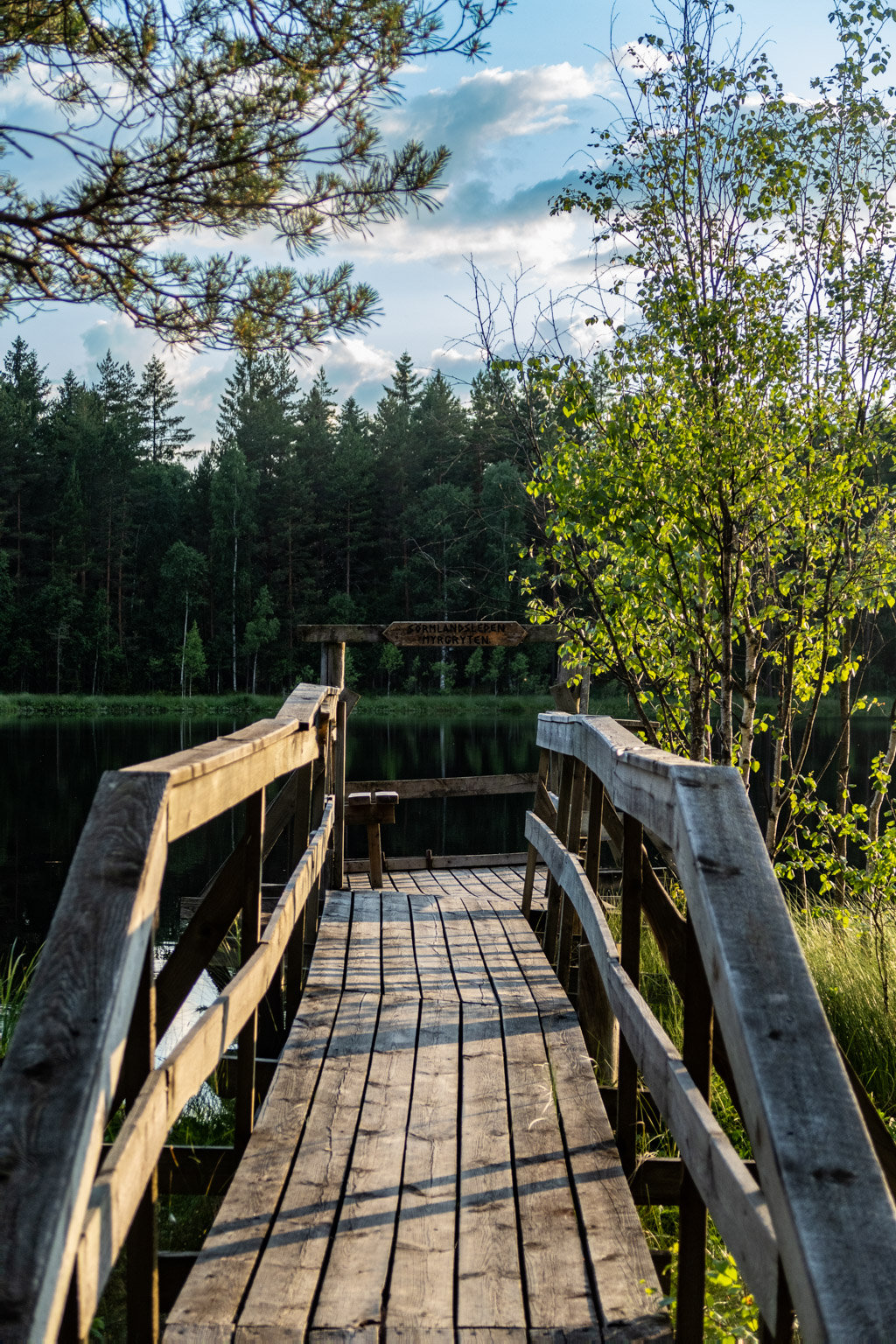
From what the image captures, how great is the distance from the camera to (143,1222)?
1670 millimetres

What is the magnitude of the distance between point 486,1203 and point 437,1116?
1.62 ft

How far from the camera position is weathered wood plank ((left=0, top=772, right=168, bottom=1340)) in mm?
1054

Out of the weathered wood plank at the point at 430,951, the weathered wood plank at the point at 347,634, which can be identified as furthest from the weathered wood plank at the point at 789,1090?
the weathered wood plank at the point at 347,634

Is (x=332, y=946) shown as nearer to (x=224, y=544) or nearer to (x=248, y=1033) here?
(x=248, y=1033)

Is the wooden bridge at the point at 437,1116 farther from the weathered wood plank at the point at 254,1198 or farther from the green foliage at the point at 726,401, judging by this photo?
the green foliage at the point at 726,401

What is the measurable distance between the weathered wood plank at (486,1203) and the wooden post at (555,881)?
1.26 meters

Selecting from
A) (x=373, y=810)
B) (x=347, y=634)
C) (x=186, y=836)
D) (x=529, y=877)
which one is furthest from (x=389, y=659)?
(x=529, y=877)

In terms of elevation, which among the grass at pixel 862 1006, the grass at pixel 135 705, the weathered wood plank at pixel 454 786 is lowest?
the grass at pixel 135 705

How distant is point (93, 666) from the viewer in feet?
154

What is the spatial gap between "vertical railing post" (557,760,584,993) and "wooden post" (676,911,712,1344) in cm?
229

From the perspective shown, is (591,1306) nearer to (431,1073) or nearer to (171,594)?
(431,1073)

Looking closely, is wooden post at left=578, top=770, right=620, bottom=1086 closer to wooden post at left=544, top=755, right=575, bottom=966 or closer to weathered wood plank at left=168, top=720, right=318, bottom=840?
wooden post at left=544, top=755, right=575, bottom=966

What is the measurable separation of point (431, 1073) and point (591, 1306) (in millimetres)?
1240

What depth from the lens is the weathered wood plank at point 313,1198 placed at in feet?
6.22
